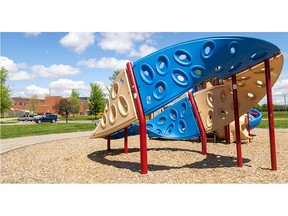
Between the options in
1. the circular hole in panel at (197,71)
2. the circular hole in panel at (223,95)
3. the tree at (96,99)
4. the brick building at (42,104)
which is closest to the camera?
the circular hole in panel at (197,71)

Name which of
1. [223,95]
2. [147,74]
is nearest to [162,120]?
[223,95]

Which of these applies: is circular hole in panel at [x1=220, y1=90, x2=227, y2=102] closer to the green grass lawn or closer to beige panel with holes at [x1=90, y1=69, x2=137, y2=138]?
beige panel with holes at [x1=90, y1=69, x2=137, y2=138]

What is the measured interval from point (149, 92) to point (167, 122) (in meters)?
3.59

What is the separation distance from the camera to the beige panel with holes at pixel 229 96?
26.2 feet

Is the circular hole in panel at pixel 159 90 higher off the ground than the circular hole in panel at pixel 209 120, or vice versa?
the circular hole in panel at pixel 159 90

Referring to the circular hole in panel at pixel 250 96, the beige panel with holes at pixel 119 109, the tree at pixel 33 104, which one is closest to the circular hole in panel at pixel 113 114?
the beige panel with holes at pixel 119 109

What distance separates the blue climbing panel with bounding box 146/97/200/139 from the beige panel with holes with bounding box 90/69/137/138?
7.15 ft

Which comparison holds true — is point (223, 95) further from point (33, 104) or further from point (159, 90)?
point (33, 104)

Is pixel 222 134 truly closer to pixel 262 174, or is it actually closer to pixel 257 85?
pixel 257 85

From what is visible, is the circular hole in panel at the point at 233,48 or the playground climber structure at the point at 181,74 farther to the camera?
the playground climber structure at the point at 181,74

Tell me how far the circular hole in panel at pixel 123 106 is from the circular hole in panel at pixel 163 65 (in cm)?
123

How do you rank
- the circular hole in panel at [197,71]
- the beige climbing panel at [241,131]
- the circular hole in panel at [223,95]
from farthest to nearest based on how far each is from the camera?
1. the beige climbing panel at [241,131]
2. the circular hole in panel at [223,95]
3. the circular hole in panel at [197,71]

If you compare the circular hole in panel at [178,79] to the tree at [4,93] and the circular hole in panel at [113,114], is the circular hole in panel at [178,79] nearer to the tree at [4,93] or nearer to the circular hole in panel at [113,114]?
the circular hole in panel at [113,114]
